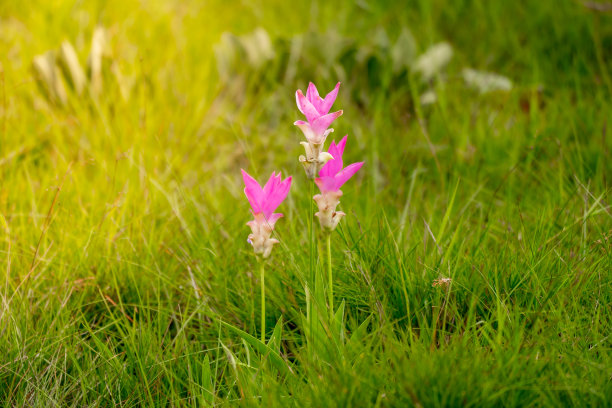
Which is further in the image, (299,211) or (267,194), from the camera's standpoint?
(299,211)

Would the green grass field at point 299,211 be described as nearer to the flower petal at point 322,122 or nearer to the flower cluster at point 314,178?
the flower cluster at point 314,178

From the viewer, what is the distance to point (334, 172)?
109cm

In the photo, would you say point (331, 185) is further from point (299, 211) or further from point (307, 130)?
point (299, 211)

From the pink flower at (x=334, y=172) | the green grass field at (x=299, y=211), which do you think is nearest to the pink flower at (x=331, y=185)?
the pink flower at (x=334, y=172)

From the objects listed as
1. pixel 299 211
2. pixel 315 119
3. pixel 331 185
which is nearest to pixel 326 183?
pixel 331 185

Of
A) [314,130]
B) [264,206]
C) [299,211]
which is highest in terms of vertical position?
[314,130]

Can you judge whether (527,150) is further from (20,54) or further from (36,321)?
(20,54)

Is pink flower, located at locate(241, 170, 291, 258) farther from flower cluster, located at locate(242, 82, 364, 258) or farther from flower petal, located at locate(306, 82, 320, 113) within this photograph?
flower petal, located at locate(306, 82, 320, 113)

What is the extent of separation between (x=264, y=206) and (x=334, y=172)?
0.14 m

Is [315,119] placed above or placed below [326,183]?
above

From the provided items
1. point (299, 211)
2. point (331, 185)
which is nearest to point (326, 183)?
point (331, 185)

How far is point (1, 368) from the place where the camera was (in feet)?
4.13

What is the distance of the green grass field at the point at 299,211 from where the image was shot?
1142mm

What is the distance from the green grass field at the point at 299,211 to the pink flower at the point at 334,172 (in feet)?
0.59
